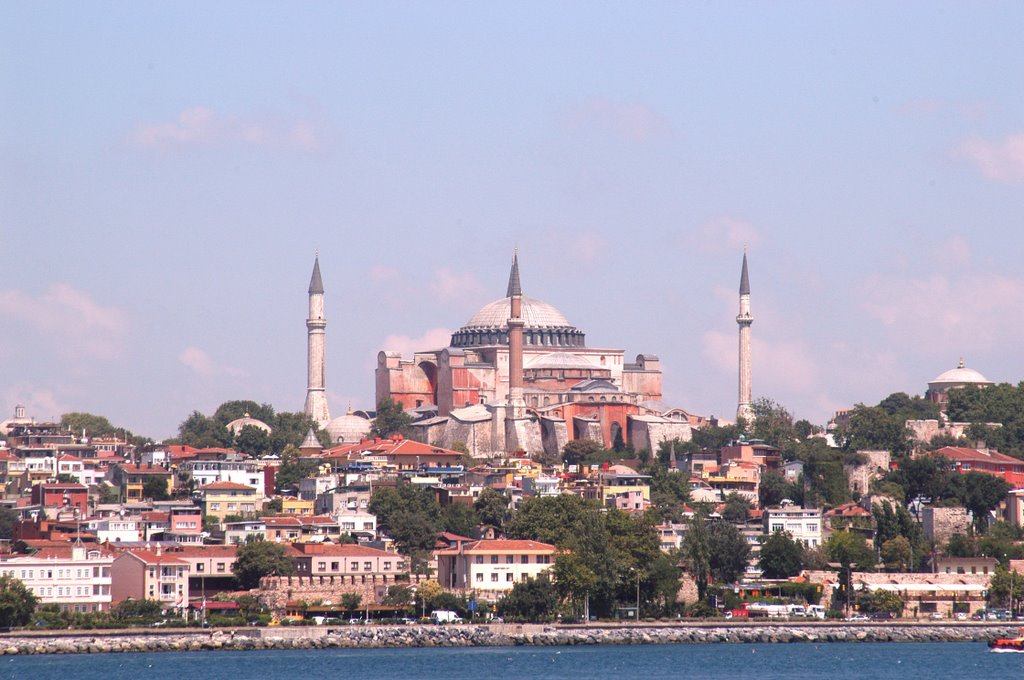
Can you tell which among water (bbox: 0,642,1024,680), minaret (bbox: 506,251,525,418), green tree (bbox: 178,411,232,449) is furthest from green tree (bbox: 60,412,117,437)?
water (bbox: 0,642,1024,680)

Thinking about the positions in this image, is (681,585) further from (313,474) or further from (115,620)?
(313,474)

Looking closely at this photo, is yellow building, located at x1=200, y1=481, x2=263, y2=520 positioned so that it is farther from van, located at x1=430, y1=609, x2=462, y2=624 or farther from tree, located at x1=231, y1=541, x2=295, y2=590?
van, located at x1=430, y1=609, x2=462, y2=624

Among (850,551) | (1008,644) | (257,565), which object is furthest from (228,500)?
(1008,644)

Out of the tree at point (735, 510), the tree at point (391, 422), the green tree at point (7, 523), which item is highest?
the tree at point (391, 422)

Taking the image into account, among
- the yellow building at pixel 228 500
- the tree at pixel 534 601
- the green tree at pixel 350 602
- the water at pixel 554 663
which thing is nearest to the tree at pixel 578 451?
the yellow building at pixel 228 500

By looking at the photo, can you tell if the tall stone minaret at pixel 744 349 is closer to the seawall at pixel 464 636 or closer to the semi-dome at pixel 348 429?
the semi-dome at pixel 348 429

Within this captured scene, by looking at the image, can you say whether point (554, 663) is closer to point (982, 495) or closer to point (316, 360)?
point (982, 495)
